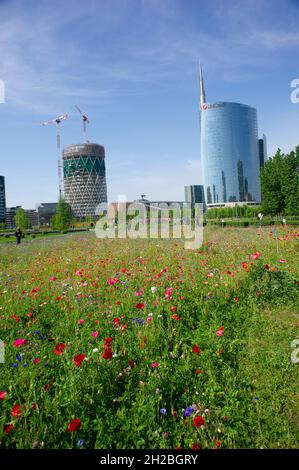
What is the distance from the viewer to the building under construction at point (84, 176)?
18388 centimetres

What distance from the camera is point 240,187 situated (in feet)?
536

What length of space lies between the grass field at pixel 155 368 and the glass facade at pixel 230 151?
518ft

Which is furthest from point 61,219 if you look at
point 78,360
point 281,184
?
point 78,360

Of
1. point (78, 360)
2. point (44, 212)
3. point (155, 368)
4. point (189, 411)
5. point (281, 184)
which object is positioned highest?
point (44, 212)

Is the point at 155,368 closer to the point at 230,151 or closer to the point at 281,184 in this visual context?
the point at 281,184

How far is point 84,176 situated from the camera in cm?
18612

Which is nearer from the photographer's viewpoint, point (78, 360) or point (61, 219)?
point (78, 360)

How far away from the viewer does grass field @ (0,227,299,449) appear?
2602 millimetres

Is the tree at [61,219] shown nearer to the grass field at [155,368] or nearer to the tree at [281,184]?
the tree at [281,184]

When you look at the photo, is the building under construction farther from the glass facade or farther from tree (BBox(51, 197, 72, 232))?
tree (BBox(51, 197, 72, 232))

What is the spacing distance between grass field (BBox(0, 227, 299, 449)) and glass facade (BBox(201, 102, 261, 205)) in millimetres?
157889

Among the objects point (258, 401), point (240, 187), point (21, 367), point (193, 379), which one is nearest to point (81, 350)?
point (21, 367)

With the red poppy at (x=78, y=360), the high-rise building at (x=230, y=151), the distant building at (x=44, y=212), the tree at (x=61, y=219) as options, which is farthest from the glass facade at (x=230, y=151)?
the red poppy at (x=78, y=360)

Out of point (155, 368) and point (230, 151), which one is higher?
point (230, 151)
